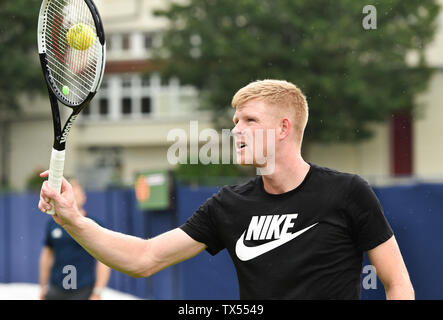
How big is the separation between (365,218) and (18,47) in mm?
31152

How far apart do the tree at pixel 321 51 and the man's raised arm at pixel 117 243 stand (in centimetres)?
2190

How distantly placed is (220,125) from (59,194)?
2753cm

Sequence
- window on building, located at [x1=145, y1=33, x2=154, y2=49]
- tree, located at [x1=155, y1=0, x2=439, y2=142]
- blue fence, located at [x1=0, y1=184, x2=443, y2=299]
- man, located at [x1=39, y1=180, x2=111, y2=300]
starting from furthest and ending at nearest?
1. window on building, located at [x1=145, y1=33, x2=154, y2=49]
2. tree, located at [x1=155, y1=0, x2=439, y2=142]
3. man, located at [x1=39, y1=180, x2=111, y2=300]
4. blue fence, located at [x1=0, y1=184, x2=443, y2=299]

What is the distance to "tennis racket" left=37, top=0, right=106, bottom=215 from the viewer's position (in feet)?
11.2

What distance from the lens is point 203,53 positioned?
2794cm

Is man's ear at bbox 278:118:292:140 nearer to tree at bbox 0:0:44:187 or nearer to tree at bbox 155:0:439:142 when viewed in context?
tree at bbox 155:0:439:142

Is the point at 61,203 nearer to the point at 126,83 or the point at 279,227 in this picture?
the point at 279,227

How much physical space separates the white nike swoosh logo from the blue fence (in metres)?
3.21

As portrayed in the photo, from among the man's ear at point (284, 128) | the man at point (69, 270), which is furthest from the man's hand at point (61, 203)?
the man at point (69, 270)

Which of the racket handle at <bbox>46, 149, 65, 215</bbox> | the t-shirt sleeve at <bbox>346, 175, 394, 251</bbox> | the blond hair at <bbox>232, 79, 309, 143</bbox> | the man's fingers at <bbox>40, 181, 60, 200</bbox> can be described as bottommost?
the t-shirt sleeve at <bbox>346, 175, 394, 251</bbox>

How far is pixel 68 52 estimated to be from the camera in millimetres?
3977

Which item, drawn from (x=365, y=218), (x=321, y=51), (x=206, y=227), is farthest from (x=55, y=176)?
(x=321, y=51)

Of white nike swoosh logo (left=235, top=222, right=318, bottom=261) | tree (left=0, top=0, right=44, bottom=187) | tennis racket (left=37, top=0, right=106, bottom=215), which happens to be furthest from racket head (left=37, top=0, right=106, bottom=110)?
tree (left=0, top=0, right=44, bottom=187)

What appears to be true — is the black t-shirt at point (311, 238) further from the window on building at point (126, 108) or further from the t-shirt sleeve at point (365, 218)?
the window on building at point (126, 108)
